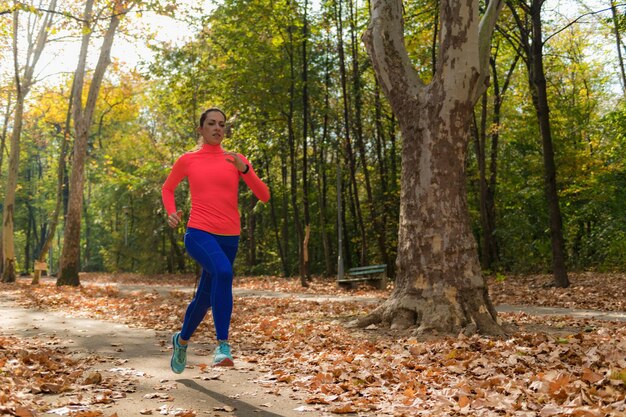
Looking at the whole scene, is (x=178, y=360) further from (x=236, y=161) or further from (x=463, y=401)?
(x=463, y=401)

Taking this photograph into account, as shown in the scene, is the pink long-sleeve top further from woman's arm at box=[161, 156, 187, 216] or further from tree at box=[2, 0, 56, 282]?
tree at box=[2, 0, 56, 282]

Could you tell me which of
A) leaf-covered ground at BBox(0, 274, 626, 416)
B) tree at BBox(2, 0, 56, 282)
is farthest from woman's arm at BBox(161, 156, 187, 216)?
tree at BBox(2, 0, 56, 282)

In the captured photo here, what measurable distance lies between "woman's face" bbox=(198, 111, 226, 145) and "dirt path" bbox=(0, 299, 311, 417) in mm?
2121

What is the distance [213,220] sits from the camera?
4883 mm

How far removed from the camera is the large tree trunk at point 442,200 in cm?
749

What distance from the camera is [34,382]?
4750mm

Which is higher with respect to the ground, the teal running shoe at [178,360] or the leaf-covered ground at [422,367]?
the teal running shoe at [178,360]

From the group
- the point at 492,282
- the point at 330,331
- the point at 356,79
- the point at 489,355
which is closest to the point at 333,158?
the point at 356,79

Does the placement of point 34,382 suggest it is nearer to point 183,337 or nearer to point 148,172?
point 183,337

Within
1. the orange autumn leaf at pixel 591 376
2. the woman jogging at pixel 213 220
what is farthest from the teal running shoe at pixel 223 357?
the orange autumn leaf at pixel 591 376

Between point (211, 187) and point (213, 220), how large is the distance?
292 millimetres

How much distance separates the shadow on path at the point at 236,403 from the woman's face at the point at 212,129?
2095mm

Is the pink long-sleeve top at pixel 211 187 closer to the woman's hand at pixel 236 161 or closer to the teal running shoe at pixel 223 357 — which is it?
the woman's hand at pixel 236 161

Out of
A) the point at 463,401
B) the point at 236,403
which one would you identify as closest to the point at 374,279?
the point at 236,403
